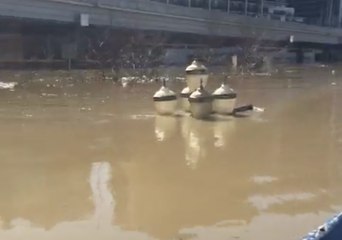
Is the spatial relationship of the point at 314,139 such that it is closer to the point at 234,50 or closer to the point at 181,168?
the point at 181,168

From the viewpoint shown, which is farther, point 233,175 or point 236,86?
point 236,86

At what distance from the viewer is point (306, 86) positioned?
35.4 meters

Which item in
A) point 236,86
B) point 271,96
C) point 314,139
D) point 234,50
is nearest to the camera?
point 314,139

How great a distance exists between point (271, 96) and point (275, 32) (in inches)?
1759

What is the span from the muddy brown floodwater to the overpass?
79.6 feet

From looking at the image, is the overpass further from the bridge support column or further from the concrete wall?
the concrete wall

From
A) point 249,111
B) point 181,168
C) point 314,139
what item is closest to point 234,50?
point 249,111

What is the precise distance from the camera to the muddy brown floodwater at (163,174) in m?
8.95

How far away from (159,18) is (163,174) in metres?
45.9

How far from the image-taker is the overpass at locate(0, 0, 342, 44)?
45.8 metres

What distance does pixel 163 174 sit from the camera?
1200cm

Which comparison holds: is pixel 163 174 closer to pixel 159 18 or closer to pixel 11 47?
pixel 11 47

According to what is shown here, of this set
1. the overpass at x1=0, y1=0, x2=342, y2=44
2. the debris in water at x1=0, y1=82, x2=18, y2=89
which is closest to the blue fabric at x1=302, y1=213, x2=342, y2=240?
the debris in water at x1=0, y1=82, x2=18, y2=89

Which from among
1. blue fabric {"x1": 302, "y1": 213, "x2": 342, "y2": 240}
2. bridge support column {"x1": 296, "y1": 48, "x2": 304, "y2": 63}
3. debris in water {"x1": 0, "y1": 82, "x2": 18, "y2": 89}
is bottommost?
bridge support column {"x1": 296, "y1": 48, "x2": 304, "y2": 63}
